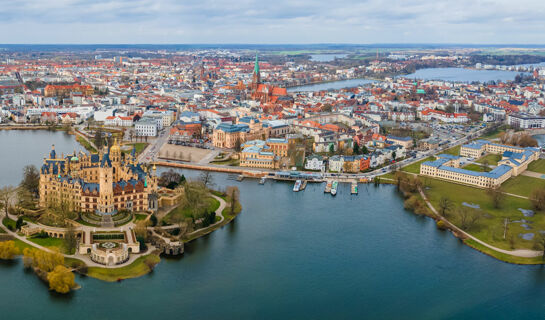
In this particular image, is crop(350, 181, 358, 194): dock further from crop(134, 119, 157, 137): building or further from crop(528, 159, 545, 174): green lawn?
crop(134, 119, 157, 137): building

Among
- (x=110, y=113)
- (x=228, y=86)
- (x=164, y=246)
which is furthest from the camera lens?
(x=228, y=86)

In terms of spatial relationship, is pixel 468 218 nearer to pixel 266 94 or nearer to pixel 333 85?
pixel 266 94

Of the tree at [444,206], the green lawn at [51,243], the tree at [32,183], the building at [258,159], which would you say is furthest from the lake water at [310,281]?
the building at [258,159]

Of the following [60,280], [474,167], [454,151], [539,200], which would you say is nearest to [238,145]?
[474,167]

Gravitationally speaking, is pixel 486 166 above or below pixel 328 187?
above

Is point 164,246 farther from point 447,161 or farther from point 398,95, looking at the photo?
point 398,95

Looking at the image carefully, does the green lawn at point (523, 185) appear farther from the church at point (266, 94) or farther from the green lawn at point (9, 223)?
the church at point (266, 94)

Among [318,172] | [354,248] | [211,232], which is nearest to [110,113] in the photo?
[318,172]
